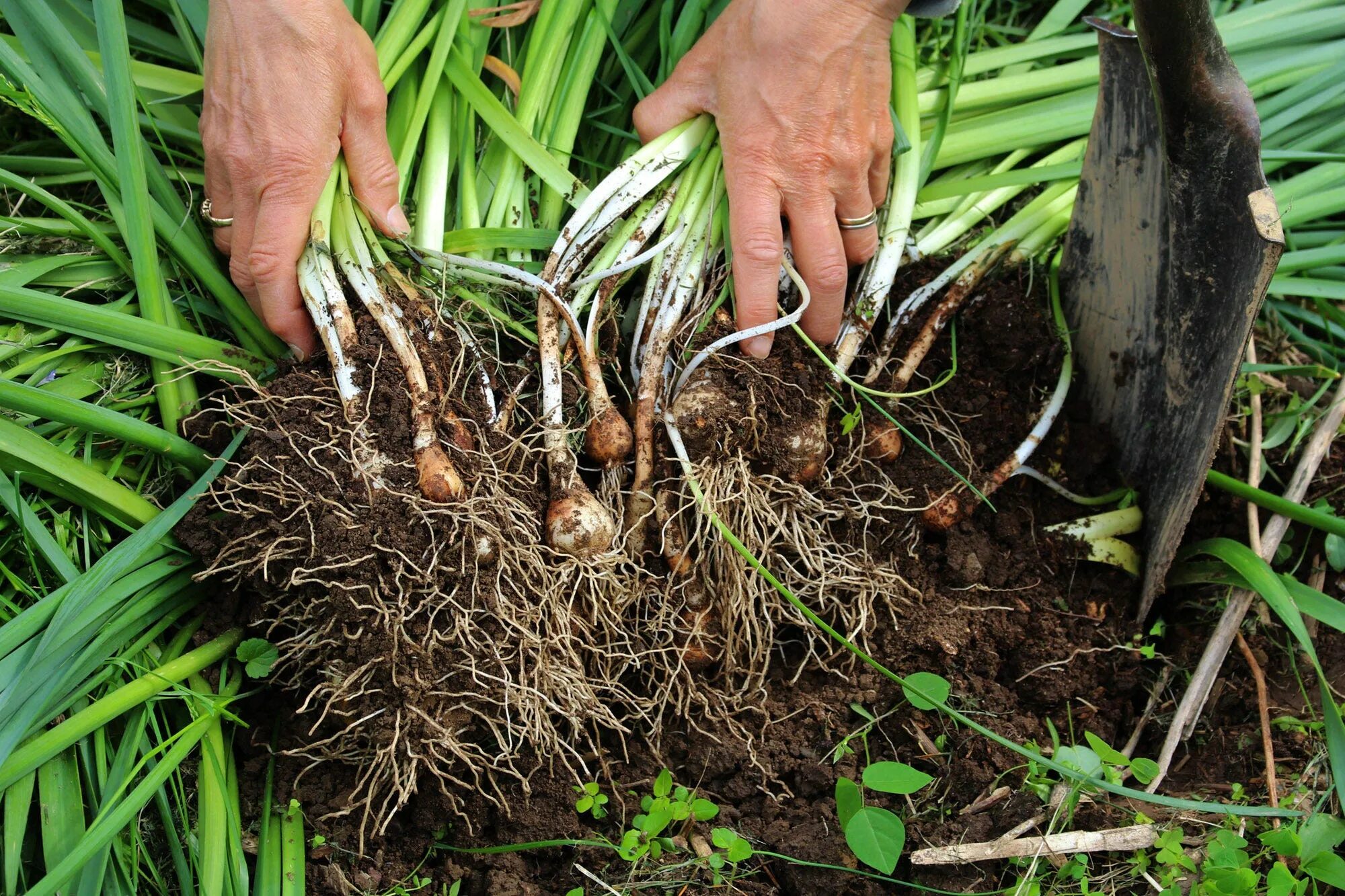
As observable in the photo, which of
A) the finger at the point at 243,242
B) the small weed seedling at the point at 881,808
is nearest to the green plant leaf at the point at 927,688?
the small weed seedling at the point at 881,808

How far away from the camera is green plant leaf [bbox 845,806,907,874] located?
109 cm

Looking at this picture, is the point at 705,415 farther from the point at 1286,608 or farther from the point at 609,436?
the point at 1286,608

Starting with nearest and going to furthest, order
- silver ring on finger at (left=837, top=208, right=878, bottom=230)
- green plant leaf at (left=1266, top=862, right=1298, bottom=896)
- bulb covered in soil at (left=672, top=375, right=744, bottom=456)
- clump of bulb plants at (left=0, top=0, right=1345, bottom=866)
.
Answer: green plant leaf at (left=1266, top=862, right=1298, bottom=896) → clump of bulb plants at (left=0, top=0, right=1345, bottom=866) → bulb covered in soil at (left=672, top=375, right=744, bottom=456) → silver ring on finger at (left=837, top=208, right=878, bottom=230)

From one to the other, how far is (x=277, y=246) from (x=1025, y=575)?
3.74 ft

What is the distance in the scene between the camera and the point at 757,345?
133cm

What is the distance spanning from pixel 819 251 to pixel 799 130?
0.16 m

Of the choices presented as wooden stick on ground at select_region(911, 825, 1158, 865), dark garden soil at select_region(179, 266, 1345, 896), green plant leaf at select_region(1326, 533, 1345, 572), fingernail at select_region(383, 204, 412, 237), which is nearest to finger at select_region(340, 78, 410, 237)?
fingernail at select_region(383, 204, 412, 237)

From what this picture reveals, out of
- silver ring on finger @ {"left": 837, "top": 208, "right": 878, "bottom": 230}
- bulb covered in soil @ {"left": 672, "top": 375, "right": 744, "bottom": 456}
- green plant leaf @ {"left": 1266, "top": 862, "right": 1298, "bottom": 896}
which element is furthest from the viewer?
silver ring on finger @ {"left": 837, "top": 208, "right": 878, "bottom": 230}

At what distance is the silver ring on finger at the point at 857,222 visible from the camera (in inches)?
54.3

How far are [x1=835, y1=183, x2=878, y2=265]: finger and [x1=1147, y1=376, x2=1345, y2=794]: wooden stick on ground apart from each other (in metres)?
0.73

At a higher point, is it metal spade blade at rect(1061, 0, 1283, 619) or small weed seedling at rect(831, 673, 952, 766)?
metal spade blade at rect(1061, 0, 1283, 619)

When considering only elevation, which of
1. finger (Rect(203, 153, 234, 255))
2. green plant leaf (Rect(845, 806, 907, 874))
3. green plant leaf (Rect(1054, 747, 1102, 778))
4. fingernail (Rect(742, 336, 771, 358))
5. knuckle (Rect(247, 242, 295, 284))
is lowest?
green plant leaf (Rect(845, 806, 907, 874))

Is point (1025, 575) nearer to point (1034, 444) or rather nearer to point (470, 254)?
point (1034, 444)

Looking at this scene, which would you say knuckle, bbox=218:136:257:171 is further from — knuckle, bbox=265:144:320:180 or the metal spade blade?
the metal spade blade
